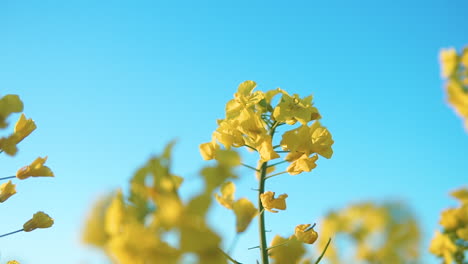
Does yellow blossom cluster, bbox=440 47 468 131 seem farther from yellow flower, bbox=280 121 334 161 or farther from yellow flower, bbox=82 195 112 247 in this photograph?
yellow flower, bbox=82 195 112 247

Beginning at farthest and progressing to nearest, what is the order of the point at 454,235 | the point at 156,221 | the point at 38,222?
the point at 454,235 → the point at 38,222 → the point at 156,221

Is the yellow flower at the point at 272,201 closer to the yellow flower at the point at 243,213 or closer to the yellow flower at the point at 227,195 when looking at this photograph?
the yellow flower at the point at 243,213

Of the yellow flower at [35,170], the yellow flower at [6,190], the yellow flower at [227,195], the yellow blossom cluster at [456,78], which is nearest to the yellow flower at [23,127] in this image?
the yellow flower at [35,170]

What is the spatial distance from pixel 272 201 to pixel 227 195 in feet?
0.88

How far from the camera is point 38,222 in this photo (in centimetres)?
223

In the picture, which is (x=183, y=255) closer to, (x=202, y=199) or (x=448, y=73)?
(x=202, y=199)

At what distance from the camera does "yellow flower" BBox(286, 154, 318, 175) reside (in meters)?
2.04

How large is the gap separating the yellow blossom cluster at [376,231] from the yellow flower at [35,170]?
12.6 ft

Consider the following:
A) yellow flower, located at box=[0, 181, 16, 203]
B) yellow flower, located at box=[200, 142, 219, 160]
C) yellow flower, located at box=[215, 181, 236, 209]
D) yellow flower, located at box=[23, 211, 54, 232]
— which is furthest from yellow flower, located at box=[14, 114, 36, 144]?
yellow flower, located at box=[215, 181, 236, 209]

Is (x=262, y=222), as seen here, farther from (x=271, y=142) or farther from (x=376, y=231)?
(x=376, y=231)

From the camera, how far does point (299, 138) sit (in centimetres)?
207

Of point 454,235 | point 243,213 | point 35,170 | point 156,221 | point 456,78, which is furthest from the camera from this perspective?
point 454,235

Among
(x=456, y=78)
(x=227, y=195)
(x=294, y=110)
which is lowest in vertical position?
(x=227, y=195)

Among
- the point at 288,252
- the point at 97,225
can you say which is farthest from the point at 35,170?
the point at 97,225
